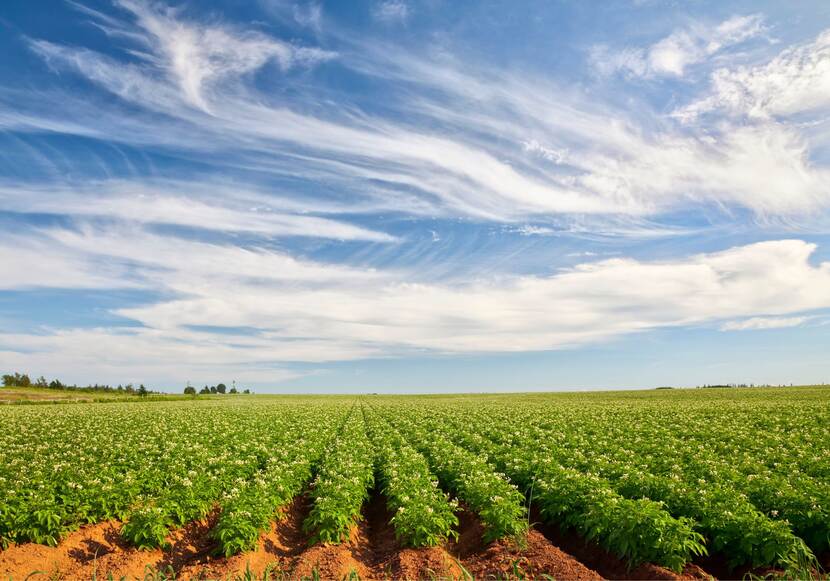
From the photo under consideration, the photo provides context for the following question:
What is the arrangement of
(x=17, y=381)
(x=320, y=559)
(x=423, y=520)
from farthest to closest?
(x=17, y=381) → (x=423, y=520) → (x=320, y=559)

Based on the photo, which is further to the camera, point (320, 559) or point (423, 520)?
point (423, 520)

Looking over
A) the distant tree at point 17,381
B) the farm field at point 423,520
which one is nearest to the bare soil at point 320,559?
the farm field at point 423,520

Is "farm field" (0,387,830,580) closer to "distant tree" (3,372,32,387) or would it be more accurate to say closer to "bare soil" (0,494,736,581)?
"bare soil" (0,494,736,581)

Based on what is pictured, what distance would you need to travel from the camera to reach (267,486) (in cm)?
1286

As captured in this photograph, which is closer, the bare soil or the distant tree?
the bare soil

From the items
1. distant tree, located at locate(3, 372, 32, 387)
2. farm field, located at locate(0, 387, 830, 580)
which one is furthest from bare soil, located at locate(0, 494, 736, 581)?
distant tree, located at locate(3, 372, 32, 387)

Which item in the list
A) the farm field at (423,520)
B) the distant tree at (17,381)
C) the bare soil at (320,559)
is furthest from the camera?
the distant tree at (17,381)

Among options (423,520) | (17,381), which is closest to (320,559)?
(423,520)

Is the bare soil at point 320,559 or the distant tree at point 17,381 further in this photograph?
the distant tree at point 17,381

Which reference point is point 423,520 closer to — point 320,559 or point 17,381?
point 320,559

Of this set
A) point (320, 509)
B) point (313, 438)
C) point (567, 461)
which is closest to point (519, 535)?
point (320, 509)

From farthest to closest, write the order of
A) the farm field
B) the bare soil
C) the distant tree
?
the distant tree < the farm field < the bare soil

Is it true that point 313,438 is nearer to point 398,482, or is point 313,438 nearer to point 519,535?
point 398,482

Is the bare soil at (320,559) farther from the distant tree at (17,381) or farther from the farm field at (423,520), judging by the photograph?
the distant tree at (17,381)
